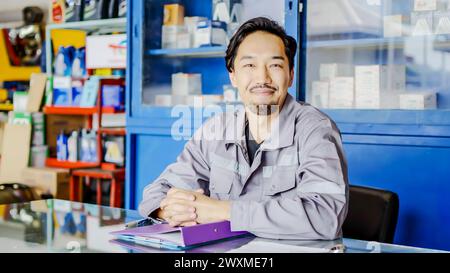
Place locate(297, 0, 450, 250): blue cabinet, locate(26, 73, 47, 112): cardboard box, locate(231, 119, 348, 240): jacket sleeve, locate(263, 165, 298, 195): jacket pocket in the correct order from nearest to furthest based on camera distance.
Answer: locate(231, 119, 348, 240): jacket sleeve, locate(263, 165, 298, 195): jacket pocket, locate(297, 0, 450, 250): blue cabinet, locate(26, 73, 47, 112): cardboard box

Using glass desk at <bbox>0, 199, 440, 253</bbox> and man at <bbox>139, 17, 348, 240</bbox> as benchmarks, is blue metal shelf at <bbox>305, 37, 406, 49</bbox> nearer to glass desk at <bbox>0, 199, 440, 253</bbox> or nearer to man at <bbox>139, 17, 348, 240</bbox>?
man at <bbox>139, 17, 348, 240</bbox>

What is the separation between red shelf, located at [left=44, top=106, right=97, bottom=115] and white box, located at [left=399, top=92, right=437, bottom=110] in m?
2.47

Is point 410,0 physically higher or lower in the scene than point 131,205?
higher

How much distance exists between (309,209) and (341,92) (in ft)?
5.46

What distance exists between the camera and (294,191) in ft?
5.13

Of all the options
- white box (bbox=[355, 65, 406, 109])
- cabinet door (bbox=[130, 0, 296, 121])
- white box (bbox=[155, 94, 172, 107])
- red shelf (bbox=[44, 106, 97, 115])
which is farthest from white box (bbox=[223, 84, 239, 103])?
red shelf (bbox=[44, 106, 97, 115])

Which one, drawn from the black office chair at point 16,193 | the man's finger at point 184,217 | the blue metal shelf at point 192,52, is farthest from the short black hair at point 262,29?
the black office chair at point 16,193

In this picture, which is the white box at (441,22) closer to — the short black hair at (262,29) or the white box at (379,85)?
the white box at (379,85)

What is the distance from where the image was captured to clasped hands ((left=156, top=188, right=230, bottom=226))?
1416 millimetres

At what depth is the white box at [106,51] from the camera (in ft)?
14.3

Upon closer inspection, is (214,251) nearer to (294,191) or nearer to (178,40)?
(294,191)

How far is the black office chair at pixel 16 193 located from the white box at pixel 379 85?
2665 millimetres

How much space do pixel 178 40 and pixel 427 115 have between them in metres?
1.66
